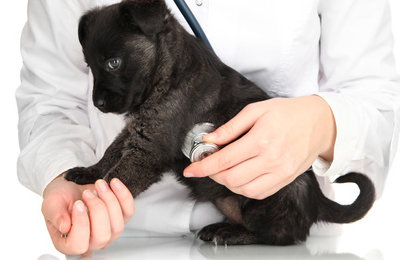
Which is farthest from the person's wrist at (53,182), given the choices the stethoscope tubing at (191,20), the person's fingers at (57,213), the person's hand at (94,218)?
the stethoscope tubing at (191,20)

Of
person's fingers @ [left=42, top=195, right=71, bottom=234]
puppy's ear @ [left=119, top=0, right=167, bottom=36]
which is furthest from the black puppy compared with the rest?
person's fingers @ [left=42, top=195, right=71, bottom=234]

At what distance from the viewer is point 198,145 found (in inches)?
80.2

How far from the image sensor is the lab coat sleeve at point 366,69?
2346mm

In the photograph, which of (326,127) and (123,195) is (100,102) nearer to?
(123,195)

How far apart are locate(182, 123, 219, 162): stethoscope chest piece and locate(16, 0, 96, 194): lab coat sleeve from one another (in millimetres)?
635

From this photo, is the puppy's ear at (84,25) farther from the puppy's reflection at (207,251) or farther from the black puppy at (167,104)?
the puppy's reflection at (207,251)

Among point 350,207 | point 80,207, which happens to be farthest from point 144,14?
point 350,207

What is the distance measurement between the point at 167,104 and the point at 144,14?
331 mm

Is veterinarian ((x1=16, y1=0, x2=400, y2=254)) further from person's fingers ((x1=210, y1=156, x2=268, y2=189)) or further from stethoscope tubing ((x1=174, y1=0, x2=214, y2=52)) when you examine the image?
stethoscope tubing ((x1=174, y1=0, x2=214, y2=52))

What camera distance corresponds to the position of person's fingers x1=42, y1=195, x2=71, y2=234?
2.05m

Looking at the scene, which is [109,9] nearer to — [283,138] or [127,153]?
A: [127,153]

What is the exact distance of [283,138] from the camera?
6.64ft

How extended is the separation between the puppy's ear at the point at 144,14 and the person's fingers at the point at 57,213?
671mm

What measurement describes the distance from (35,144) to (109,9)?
0.70 meters
